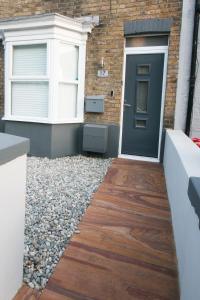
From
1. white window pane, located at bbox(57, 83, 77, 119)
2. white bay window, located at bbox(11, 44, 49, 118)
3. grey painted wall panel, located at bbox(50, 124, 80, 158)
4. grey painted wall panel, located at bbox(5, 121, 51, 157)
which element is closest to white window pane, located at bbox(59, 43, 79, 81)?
white window pane, located at bbox(57, 83, 77, 119)

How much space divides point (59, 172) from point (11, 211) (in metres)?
3.09

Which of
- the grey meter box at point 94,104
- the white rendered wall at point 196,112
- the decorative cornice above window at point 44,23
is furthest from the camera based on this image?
the grey meter box at point 94,104

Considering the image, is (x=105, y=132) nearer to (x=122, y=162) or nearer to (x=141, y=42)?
(x=122, y=162)

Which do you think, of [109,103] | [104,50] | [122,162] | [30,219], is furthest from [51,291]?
[104,50]

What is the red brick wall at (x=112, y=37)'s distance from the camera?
5.15 metres

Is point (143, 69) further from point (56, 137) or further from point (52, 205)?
point (52, 205)

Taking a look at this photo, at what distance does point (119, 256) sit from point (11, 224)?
1019 millimetres

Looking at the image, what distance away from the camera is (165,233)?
8.70 feet

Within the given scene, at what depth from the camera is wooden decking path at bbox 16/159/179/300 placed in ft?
5.99

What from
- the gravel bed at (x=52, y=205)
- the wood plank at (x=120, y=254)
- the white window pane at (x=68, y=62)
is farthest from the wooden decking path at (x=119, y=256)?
the white window pane at (x=68, y=62)

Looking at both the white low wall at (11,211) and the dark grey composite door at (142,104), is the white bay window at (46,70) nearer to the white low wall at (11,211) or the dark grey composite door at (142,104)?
the dark grey composite door at (142,104)

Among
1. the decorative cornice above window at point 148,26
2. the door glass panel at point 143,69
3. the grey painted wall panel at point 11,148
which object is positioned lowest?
the grey painted wall panel at point 11,148

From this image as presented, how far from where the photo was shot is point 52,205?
10.5ft

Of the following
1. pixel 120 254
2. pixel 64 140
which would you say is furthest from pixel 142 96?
pixel 120 254
